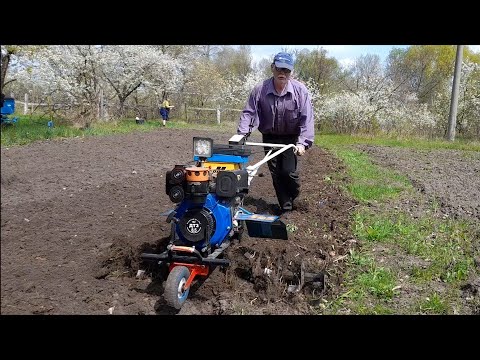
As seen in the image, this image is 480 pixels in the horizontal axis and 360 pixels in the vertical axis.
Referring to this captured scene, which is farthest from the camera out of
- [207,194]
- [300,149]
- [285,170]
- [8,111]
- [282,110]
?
[285,170]

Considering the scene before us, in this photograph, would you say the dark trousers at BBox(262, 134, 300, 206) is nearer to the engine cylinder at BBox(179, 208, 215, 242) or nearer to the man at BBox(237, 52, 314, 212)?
the man at BBox(237, 52, 314, 212)

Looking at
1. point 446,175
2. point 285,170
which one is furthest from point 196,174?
point 446,175

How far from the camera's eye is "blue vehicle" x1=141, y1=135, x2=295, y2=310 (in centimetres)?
326

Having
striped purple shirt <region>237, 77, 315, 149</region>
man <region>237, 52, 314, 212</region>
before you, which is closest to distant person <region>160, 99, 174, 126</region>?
man <region>237, 52, 314, 212</region>

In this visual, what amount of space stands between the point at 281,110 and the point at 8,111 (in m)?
3.65

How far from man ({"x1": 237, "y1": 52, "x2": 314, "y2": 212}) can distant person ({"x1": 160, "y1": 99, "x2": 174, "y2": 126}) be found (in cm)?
166

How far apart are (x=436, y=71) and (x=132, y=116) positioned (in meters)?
5.80

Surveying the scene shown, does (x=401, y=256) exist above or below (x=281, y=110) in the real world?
below

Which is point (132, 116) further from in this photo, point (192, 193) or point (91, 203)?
point (192, 193)

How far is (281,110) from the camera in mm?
5227

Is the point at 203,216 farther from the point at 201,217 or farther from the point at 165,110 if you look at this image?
the point at 165,110

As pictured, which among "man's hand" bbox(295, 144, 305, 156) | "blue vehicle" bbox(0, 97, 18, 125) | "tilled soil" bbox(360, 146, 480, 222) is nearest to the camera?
"blue vehicle" bbox(0, 97, 18, 125)

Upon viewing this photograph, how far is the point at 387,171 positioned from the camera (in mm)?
8617

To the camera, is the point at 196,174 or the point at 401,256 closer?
the point at 196,174
